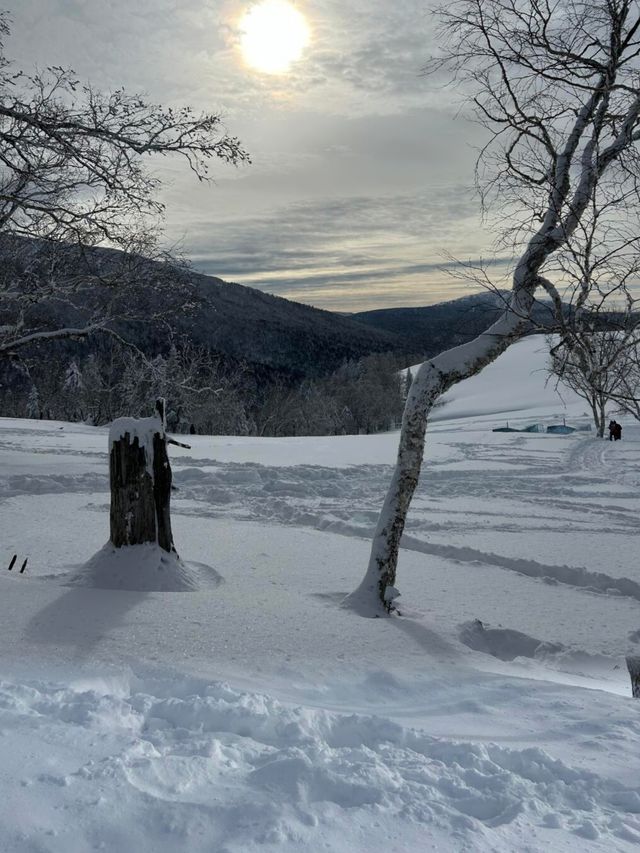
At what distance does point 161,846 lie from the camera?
2.06 m

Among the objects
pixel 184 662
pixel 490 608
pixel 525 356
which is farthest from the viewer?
pixel 525 356

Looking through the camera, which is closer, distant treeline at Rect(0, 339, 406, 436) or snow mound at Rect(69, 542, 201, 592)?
snow mound at Rect(69, 542, 201, 592)

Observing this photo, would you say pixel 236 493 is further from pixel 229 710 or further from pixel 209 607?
pixel 229 710

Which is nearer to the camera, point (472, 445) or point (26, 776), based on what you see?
point (26, 776)

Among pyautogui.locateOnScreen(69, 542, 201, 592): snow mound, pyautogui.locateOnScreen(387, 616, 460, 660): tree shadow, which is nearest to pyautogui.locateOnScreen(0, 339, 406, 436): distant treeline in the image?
pyautogui.locateOnScreen(69, 542, 201, 592): snow mound

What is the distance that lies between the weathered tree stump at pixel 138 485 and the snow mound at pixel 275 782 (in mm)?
2960

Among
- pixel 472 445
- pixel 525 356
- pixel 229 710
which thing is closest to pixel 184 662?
pixel 229 710

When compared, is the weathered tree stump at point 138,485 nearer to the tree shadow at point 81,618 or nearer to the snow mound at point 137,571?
the snow mound at point 137,571

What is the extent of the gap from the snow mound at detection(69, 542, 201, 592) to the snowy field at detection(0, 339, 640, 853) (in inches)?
7.5

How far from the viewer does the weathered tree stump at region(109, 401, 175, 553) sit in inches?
241

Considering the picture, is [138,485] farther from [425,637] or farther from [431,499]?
[431,499]

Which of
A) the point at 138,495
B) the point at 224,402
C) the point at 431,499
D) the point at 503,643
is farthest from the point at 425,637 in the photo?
→ the point at 224,402

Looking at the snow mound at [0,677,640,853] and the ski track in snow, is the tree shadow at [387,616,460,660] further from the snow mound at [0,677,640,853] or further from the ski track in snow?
the ski track in snow

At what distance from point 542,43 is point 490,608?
17.5 ft
